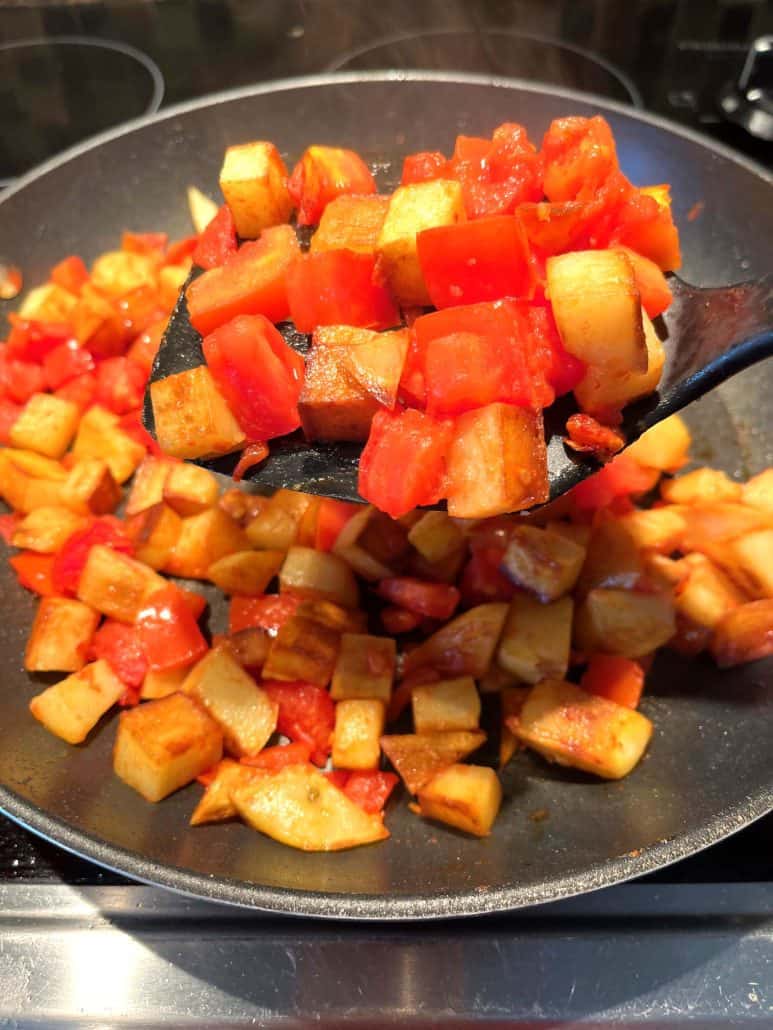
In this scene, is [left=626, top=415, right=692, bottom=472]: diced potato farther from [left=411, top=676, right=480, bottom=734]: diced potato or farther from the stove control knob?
the stove control knob

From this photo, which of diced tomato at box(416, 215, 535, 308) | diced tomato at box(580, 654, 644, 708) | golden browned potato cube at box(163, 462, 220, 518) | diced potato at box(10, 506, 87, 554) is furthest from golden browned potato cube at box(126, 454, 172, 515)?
diced tomato at box(580, 654, 644, 708)

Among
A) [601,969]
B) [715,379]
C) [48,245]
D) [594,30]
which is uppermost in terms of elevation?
[594,30]

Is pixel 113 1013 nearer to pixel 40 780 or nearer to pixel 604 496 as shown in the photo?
pixel 40 780

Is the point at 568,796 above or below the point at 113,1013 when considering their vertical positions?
above

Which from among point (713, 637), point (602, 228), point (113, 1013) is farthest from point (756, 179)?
point (113, 1013)

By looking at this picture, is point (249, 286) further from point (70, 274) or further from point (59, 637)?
point (70, 274)

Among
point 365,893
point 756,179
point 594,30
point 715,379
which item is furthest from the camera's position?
point 594,30

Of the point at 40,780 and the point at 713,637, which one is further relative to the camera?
the point at 713,637
